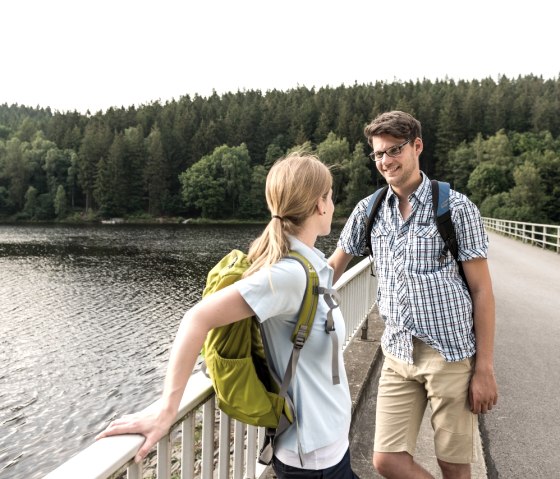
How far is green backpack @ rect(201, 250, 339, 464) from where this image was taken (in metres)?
1.53

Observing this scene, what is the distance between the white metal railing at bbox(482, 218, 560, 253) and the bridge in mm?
11373

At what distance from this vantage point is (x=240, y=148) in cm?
9744

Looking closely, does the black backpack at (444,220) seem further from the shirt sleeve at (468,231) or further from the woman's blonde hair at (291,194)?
the woman's blonde hair at (291,194)

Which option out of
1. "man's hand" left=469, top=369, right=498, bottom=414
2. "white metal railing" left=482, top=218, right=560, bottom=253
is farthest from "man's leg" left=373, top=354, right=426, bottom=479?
"white metal railing" left=482, top=218, right=560, bottom=253

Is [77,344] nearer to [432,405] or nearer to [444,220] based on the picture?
[432,405]

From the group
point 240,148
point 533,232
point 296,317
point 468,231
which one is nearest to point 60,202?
point 240,148

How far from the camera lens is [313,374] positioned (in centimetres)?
167

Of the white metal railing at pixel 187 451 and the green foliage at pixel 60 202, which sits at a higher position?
the white metal railing at pixel 187 451

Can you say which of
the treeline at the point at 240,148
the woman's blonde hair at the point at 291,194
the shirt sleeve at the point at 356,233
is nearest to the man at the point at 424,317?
the shirt sleeve at the point at 356,233

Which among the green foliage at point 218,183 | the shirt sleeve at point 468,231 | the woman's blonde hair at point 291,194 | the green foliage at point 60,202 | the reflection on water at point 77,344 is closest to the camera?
the woman's blonde hair at point 291,194

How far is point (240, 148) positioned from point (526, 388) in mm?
95213

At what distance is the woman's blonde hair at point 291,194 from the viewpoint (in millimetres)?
1650

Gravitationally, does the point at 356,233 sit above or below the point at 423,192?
below

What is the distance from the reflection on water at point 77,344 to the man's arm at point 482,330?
29.1 ft
